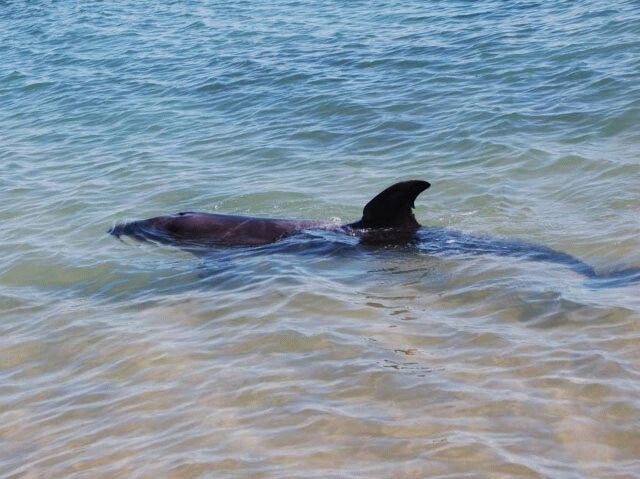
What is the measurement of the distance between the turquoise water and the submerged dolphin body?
0.21m

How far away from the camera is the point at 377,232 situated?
28.9ft

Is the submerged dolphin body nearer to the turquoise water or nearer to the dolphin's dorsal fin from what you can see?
the dolphin's dorsal fin

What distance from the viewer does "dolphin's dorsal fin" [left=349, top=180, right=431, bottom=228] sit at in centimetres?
829

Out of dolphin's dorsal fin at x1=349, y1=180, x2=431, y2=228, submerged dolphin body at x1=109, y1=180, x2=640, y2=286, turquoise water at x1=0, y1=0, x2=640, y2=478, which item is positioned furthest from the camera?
dolphin's dorsal fin at x1=349, y1=180, x2=431, y2=228

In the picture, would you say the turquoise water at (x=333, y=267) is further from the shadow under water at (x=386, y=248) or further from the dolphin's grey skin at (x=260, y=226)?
the dolphin's grey skin at (x=260, y=226)

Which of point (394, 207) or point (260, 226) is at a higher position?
point (394, 207)

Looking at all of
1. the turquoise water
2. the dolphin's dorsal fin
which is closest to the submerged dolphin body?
the dolphin's dorsal fin

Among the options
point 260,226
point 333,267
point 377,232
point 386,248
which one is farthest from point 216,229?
point 386,248

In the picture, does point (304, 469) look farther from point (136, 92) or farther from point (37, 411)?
point (136, 92)

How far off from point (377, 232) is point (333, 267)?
0.62m

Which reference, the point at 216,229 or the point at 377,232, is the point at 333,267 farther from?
the point at 216,229

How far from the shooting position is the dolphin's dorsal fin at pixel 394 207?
8289mm

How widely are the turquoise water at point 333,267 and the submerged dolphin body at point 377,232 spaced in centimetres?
21

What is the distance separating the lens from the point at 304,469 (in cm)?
517
